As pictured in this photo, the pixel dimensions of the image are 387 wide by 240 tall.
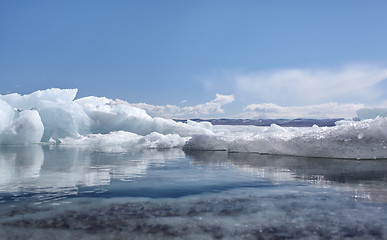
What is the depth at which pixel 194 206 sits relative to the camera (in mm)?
3238

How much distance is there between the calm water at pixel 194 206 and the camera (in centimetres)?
245

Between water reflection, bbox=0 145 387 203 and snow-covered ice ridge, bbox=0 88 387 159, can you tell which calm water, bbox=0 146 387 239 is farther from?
snow-covered ice ridge, bbox=0 88 387 159

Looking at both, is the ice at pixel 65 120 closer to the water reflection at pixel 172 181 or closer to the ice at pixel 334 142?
the ice at pixel 334 142

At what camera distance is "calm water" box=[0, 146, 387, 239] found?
2.45 metres

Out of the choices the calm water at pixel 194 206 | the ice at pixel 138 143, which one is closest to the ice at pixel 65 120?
the ice at pixel 138 143

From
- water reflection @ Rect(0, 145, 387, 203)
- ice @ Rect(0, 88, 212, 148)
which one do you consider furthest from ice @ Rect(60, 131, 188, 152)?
water reflection @ Rect(0, 145, 387, 203)

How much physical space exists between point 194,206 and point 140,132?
693 inches

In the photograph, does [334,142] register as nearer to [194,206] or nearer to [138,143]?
[194,206]

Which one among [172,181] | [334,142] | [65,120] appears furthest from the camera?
[65,120]

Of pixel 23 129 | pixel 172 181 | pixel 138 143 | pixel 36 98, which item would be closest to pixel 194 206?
pixel 172 181

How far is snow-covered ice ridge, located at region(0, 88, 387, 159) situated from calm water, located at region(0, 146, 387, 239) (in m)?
2.95

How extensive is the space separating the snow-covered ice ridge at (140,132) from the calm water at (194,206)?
9.68 feet

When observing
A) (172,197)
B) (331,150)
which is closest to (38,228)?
(172,197)

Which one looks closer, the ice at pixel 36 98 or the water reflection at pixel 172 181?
the water reflection at pixel 172 181
